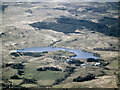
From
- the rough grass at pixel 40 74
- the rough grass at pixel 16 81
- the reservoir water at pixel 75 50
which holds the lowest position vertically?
the rough grass at pixel 16 81

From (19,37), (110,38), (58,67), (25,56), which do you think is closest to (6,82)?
(58,67)

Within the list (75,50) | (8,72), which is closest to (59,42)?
(75,50)

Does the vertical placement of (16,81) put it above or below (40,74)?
below

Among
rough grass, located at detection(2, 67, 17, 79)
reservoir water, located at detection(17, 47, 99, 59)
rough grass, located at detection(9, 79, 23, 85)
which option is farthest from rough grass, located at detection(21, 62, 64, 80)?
reservoir water, located at detection(17, 47, 99, 59)

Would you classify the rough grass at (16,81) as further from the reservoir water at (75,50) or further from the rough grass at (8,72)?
the reservoir water at (75,50)

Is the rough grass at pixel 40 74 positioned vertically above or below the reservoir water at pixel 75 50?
below

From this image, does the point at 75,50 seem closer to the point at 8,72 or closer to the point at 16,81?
the point at 8,72

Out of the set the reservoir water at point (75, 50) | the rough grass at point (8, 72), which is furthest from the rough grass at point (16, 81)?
the reservoir water at point (75, 50)

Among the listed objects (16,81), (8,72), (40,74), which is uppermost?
(8,72)
